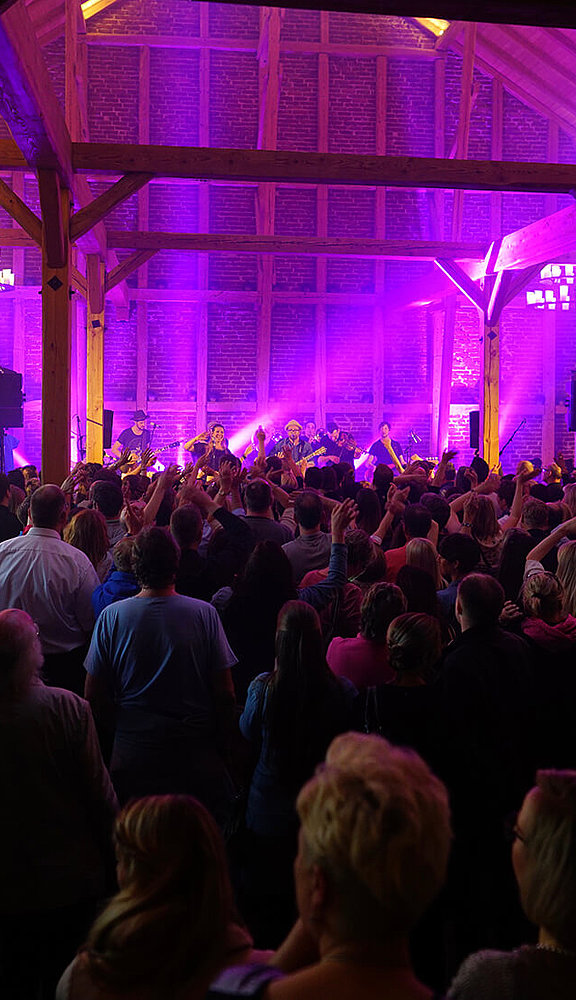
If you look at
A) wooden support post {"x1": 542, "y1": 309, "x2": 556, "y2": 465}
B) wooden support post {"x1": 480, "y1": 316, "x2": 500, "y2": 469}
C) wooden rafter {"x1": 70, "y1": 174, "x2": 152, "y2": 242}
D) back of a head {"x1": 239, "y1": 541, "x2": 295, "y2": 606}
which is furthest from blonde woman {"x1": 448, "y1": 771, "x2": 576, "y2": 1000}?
wooden support post {"x1": 542, "y1": 309, "x2": 556, "y2": 465}

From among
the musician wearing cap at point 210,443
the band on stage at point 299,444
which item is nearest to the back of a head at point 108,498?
the band on stage at point 299,444

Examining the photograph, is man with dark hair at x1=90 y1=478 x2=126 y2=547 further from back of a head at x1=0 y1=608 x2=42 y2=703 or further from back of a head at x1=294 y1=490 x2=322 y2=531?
back of a head at x1=0 y1=608 x2=42 y2=703

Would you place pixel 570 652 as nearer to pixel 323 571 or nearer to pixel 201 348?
pixel 323 571

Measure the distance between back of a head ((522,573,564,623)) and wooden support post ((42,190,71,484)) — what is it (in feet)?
17.9

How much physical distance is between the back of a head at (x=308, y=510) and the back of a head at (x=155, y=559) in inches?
64.8

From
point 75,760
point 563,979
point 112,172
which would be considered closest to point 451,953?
point 75,760

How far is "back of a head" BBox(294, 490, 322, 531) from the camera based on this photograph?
179 inches

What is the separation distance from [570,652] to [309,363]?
1394cm

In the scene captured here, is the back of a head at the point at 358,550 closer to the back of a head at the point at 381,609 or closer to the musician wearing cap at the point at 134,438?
the back of a head at the point at 381,609

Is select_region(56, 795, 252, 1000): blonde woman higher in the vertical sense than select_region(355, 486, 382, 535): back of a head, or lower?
lower

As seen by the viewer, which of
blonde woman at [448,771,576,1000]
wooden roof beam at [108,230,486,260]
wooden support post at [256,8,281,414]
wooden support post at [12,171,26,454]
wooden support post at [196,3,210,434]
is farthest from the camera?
wooden support post at [196,3,210,434]

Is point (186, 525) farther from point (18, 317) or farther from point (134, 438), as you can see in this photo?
point (18, 317)

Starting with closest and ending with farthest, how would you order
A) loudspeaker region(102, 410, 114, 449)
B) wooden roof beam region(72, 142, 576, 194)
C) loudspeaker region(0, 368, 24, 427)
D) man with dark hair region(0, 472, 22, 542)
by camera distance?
man with dark hair region(0, 472, 22, 542) → wooden roof beam region(72, 142, 576, 194) → loudspeaker region(0, 368, 24, 427) → loudspeaker region(102, 410, 114, 449)

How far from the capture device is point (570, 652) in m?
3.03
